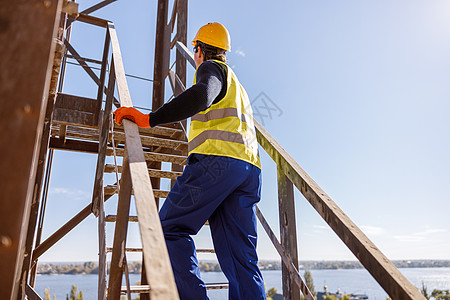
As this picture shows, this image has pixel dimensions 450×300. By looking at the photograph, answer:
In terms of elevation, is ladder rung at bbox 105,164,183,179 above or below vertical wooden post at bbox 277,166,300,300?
above

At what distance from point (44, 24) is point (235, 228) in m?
1.41

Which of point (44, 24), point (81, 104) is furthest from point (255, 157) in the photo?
point (81, 104)

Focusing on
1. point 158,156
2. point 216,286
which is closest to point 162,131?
A: point 158,156

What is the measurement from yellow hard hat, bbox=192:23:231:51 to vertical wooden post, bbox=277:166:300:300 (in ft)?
3.01

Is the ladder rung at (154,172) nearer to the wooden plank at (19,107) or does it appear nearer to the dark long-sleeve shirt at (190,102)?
the dark long-sleeve shirt at (190,102)

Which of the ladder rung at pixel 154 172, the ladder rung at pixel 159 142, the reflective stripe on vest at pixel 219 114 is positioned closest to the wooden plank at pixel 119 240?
the reflective stripe on vest at pixel 219 114

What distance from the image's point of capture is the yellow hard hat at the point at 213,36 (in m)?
2.32

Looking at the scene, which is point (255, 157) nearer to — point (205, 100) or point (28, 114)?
point (205, 100)

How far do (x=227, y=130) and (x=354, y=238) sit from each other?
93 centimetres

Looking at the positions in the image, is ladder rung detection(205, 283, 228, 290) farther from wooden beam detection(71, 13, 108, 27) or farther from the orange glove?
wooden beam detection(71, 13, 108, 27)

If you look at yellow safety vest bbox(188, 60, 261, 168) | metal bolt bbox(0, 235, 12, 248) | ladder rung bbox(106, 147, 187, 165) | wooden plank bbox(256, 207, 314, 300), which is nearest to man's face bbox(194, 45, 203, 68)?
yellow safety vest bbox(188, 60, 261, 168)

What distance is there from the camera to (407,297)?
110 cm

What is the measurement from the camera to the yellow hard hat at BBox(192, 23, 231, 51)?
7.61 feet

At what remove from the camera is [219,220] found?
6.55ft
